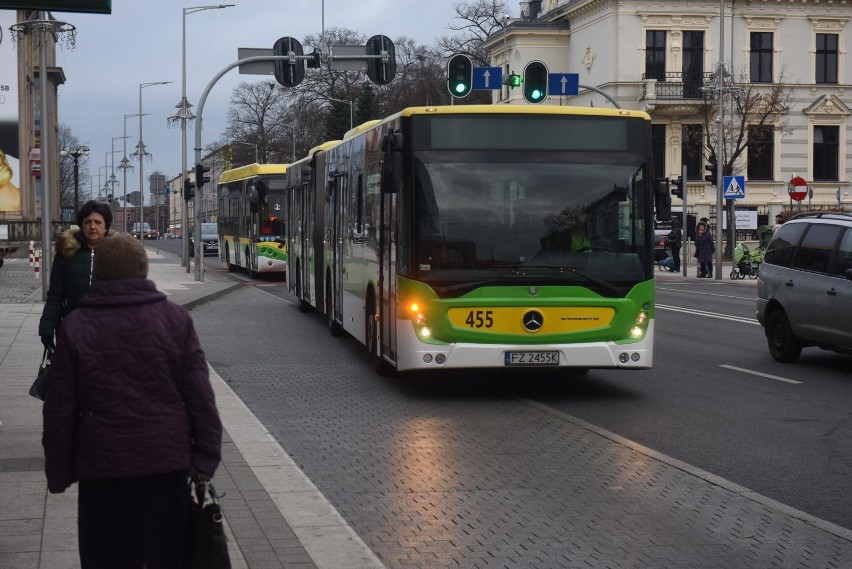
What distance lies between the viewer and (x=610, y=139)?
1329cm

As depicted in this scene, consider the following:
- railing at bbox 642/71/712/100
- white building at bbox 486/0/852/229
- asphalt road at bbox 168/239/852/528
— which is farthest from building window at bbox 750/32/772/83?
asphalt road at bbox 168/239/852/528

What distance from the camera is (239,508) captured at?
7594 mm

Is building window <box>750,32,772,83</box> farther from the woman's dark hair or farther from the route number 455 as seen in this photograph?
the woman's dark hair

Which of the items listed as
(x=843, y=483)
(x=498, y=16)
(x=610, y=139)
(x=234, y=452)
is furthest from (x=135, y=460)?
(x=498, y=16)

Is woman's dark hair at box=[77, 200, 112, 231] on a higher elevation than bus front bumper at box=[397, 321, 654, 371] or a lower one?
higher

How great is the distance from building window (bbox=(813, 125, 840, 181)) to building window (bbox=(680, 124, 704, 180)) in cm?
628

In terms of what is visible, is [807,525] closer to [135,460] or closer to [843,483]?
[843,483]

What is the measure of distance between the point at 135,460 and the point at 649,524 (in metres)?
3.86

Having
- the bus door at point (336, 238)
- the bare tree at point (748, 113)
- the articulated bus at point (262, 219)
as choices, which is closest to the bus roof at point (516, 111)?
the bus door at point (336, 238)

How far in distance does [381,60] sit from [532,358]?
18.3 meters

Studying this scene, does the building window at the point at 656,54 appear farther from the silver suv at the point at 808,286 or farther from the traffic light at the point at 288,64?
the silver suv at the point at 808,286

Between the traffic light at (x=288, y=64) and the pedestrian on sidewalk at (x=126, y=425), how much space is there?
26332mm

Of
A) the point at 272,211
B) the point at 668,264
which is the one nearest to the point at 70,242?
the point at 272,211

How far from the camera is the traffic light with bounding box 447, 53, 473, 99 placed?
27875 mm
